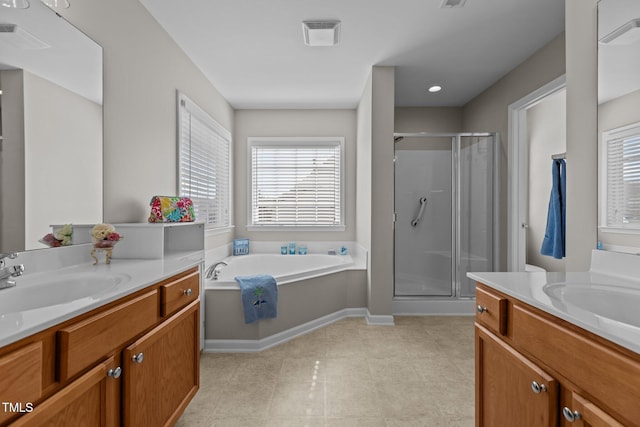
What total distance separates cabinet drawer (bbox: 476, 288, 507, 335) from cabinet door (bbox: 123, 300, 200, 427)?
1.31 metres

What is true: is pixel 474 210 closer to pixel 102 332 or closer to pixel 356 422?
pixel 356 422

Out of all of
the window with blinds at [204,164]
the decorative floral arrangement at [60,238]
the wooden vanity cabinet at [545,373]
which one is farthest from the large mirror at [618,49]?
the window with blinds at [204,164]

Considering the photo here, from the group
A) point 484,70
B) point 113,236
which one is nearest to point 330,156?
point 484,70

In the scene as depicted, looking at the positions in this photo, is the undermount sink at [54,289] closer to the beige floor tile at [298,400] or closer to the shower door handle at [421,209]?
the beige floor tile at [298,400]

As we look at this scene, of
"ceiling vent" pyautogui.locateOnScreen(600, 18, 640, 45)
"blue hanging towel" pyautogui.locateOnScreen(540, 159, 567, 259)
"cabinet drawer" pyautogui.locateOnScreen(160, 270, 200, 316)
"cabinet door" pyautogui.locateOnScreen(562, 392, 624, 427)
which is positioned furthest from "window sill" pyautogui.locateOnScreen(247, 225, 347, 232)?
"cabinet door" pyautogui.locateOnScreen(562, 392, 624, 427)

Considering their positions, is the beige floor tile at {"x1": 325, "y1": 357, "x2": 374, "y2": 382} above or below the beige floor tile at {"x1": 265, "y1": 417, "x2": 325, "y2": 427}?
above

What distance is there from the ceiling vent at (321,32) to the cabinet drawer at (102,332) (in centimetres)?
203

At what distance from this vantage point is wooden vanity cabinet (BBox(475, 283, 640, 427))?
0.69 meters

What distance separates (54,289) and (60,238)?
13.9 inches

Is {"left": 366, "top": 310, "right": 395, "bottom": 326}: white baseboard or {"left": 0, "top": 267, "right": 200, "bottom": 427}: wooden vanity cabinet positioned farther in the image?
{"left": 366, "top": 310, "right": 395, "bottom": 326}: white baseboard

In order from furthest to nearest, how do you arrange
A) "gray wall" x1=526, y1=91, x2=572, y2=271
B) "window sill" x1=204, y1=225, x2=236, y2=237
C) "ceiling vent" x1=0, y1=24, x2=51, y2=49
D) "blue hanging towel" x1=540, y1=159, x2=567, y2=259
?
"gray wall" x1=526, y1=91, x2=572, y2=271 < "window sill" x1=204, y1=225, x2=236, y2=237 < "blue hanging towel" x1=540, y1=159, x2=567, y2=259 < "ceiling vent" x1=0, y1=24, x2=51, y2=49

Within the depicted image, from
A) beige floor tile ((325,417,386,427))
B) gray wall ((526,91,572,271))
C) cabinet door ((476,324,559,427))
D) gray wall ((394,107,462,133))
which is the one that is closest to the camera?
cabinet door ((476,324,559,427))

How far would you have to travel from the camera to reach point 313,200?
411 centimetres

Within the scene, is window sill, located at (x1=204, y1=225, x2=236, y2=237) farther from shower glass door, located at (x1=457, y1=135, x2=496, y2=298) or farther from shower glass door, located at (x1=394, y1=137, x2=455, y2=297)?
shower glass door, located at (x1=457, y1=135, x2=496, y2=298)
